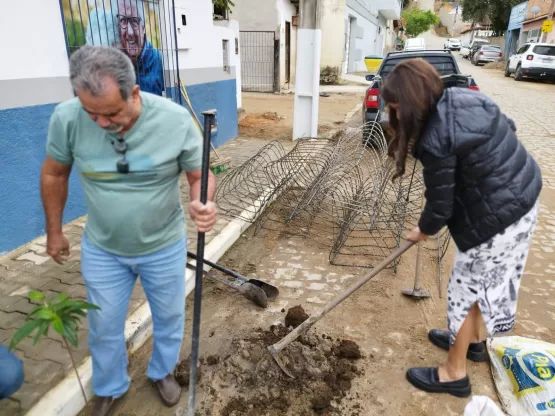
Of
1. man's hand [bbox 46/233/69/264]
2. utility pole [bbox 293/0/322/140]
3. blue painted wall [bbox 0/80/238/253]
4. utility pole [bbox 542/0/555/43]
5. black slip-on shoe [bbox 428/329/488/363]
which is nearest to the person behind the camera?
man's hand [bbox 46/233/69/264]

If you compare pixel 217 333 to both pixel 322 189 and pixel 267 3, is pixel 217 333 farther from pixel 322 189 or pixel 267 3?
pixel 267 3

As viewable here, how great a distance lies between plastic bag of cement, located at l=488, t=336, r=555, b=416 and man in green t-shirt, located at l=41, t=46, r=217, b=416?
1942mm

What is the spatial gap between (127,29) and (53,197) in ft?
11.6

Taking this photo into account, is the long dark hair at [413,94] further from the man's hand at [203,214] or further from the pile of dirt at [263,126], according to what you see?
the pile of dirt at [263,126]

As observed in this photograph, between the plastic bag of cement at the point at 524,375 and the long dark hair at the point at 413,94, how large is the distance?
1.52 m

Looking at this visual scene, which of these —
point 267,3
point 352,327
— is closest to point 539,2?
point 267,3

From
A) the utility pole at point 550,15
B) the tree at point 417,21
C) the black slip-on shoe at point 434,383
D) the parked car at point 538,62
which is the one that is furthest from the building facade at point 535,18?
the black slip-on shoe at point 434,383

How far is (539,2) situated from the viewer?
96.5 feet

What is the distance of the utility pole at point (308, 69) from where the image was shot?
760 centimetres

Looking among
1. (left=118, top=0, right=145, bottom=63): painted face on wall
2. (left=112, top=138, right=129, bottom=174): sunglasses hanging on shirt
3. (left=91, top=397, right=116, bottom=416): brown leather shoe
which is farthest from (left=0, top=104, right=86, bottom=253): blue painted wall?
(left=112, top=138, right=129, bottom=174): sunglasses hanging on shirt

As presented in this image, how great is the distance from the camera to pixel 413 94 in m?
1.85

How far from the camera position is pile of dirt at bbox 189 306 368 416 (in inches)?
95.3

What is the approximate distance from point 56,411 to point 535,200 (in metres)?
2.58

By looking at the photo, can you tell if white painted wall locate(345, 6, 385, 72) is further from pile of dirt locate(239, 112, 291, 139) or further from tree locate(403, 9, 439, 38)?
tree locate(403, 9, 439, 38)
